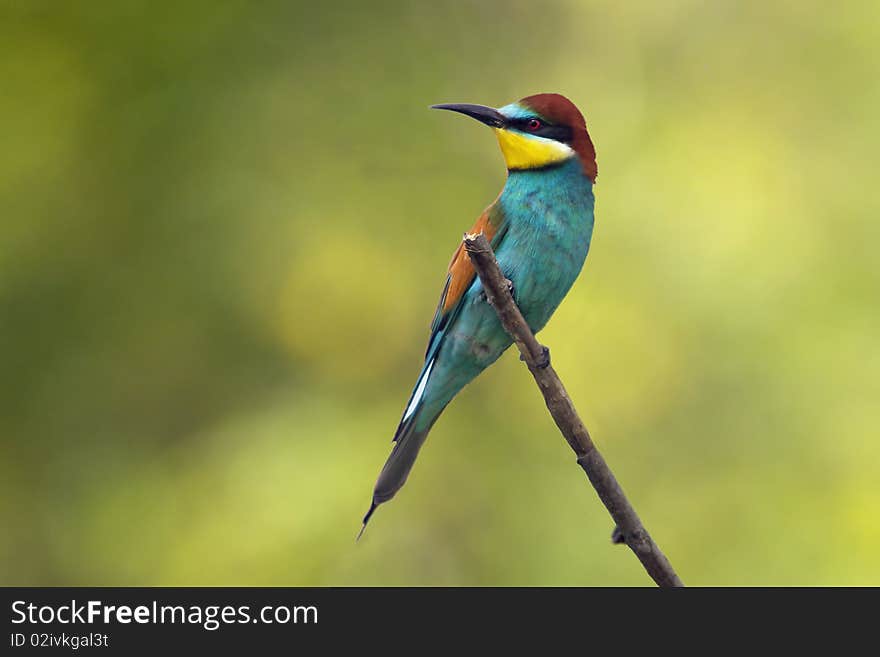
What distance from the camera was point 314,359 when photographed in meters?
5.93

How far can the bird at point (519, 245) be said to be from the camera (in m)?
3.58

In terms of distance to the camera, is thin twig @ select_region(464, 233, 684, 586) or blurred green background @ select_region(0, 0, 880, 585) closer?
thin twig @ select_region(464, 233, 684, 586)

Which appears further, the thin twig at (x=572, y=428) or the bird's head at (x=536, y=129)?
the bird's head at (x=536, y=129)

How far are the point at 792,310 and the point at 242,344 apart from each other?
9.06 ft

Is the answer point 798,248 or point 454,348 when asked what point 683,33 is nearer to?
point 798,248

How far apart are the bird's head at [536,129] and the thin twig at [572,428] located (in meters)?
0.94

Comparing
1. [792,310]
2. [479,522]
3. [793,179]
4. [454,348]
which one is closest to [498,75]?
[793,179]

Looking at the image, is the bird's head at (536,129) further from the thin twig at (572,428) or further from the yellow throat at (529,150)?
the thin twig at (572,428)

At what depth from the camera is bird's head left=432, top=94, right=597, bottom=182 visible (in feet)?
11.9

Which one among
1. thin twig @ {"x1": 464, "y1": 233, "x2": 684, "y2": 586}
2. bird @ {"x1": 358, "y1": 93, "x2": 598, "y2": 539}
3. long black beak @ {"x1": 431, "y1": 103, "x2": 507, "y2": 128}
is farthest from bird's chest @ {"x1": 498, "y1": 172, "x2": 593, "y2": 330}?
thin twig @ {"x1": 464, "y1": 233, "x2": 684, "y2": 586}

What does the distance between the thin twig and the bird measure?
0.71 m

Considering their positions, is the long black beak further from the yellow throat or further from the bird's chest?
the bird's chest

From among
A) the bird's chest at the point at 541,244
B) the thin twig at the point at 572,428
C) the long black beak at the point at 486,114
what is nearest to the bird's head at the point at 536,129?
the long black beak at the point at 486,114

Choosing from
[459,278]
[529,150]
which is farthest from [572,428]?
[529,150]
